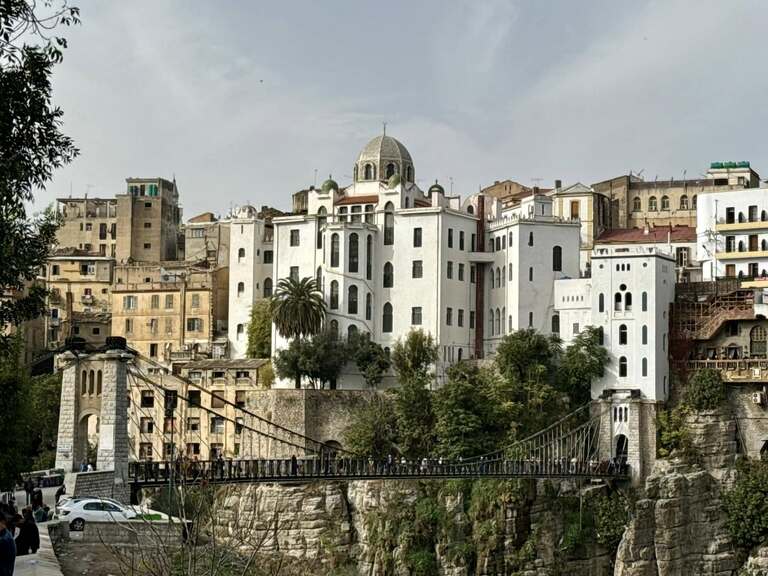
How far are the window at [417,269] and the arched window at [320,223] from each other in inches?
191

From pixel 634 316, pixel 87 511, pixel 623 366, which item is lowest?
pixel 87 511

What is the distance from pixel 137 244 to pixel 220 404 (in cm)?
2624

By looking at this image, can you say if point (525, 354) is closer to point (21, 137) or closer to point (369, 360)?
point (369, 360)

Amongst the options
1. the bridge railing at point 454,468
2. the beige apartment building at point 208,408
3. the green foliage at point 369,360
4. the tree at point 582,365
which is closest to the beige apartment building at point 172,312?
the beige apartment building at point 208,408

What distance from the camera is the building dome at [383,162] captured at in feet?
248

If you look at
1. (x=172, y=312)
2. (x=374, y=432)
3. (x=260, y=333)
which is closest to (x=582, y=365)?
(x=374, y=432)

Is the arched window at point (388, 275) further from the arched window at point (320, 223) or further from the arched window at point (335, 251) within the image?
the arched window at point (320, 223)

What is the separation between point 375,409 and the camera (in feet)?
212

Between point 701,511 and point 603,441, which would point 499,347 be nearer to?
point 603,441

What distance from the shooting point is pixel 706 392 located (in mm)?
60688

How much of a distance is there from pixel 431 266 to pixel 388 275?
7.87 ft

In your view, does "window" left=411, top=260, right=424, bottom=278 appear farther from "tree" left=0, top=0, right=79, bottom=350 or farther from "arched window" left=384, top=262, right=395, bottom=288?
"tree" left=0, top=0, right=79, bottom=350

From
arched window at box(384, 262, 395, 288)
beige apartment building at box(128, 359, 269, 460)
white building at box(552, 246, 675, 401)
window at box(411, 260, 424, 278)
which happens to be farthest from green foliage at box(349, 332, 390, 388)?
white building at box(552, 246, 675, 401)

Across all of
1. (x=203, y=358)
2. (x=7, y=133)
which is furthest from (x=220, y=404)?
(x=7, y=133)
